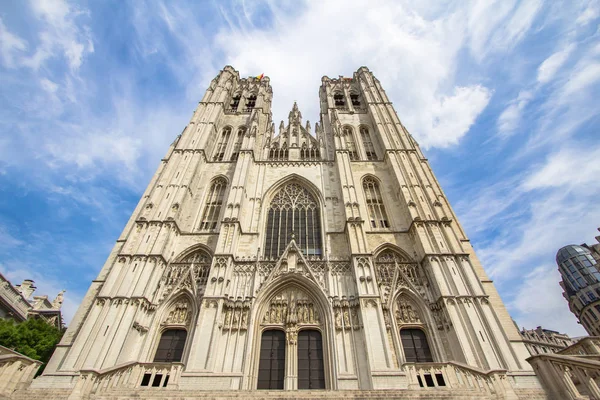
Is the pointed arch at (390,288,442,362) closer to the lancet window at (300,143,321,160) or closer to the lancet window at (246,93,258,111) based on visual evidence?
the lancet window at (300,143,321,160)

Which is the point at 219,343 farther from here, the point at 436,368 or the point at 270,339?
the point at 436,368

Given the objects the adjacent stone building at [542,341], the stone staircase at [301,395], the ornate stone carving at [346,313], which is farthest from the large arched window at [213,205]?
the adjacent stone building at [542,341]

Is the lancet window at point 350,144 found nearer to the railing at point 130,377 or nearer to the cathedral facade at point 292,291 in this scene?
the cathedral facade at point 292,291

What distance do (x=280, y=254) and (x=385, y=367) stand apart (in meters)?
7.75

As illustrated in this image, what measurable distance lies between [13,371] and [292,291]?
10.0m

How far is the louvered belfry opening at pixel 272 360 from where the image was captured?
12.3 m

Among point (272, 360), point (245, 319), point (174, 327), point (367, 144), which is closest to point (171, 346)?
point (174, 327)

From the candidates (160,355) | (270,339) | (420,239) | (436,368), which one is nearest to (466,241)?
(420,239)

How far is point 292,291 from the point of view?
14898 mm

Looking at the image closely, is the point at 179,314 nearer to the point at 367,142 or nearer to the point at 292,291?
the point at 292,291

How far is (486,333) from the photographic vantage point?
12086mm

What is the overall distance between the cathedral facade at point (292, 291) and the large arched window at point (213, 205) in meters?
0.10

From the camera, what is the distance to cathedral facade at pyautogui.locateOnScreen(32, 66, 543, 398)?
11.3 metres

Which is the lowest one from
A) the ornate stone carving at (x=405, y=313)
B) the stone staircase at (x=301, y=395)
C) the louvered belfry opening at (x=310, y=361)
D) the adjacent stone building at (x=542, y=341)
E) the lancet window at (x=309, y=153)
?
the stone staircase at (x=301, y=395)
